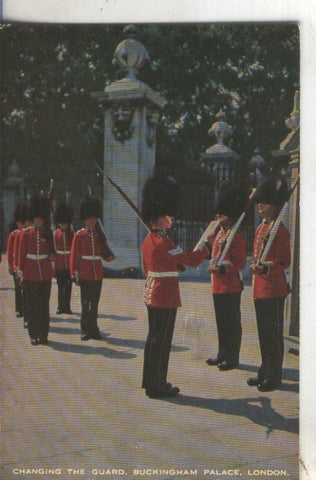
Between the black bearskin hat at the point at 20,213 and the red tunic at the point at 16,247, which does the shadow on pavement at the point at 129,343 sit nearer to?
the red tunic at the point at 16,247

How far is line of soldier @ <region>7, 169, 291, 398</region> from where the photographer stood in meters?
3.96

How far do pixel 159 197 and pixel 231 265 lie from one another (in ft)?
2.11

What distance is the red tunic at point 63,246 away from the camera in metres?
4.20

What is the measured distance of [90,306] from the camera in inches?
161

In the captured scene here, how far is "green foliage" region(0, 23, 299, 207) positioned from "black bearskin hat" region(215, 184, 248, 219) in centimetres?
22

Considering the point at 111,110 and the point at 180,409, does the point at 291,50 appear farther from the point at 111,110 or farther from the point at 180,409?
the point at 180,409

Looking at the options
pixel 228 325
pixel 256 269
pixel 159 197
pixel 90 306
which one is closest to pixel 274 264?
pixel 256 269

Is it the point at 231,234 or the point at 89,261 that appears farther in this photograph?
the point at 89,261

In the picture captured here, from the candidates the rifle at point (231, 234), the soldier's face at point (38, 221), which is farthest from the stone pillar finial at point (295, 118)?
the soldier's face at point (38, 221)

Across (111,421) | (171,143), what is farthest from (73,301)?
(171,143)

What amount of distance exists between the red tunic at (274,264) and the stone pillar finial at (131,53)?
131 centimetres

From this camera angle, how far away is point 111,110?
4156 mm

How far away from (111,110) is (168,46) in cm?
56

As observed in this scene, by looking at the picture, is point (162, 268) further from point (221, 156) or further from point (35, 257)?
point (35, 257)
